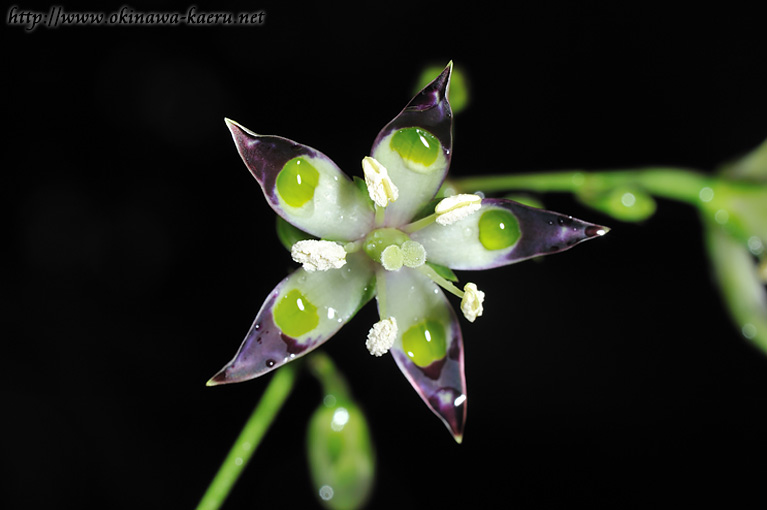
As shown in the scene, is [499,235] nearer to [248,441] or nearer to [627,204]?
[627,204]

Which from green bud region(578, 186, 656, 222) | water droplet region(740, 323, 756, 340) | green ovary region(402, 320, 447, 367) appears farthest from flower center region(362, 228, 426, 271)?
water droplet region(740, 323, 756, 340)

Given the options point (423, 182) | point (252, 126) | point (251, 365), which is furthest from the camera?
point (252, 126)

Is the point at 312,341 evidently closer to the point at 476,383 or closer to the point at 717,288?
the point at 476,383

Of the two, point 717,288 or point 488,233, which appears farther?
point 717,288

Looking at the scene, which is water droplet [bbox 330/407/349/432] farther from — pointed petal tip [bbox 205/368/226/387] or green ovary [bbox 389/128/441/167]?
green ovary [bbox 389/128/441/167]

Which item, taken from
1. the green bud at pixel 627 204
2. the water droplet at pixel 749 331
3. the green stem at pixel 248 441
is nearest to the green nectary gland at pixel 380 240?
the green stem at pixel 248 441

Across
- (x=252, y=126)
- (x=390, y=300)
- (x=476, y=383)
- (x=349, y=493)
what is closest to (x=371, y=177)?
(x=390, y=300)

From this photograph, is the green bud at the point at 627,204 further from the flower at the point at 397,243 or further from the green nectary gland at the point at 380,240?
the green nectary gland at the point at 380,240

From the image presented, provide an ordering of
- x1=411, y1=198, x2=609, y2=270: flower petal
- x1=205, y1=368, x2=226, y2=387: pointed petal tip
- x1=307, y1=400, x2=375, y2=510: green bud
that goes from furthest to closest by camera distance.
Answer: x1=307, y1=400, x2=375, y2=510: green bud < x1=411, y1=198, x2=609, y2=270: flower petal < x1=205, y1=368, x2=226, y2=387: pointed petal tip
